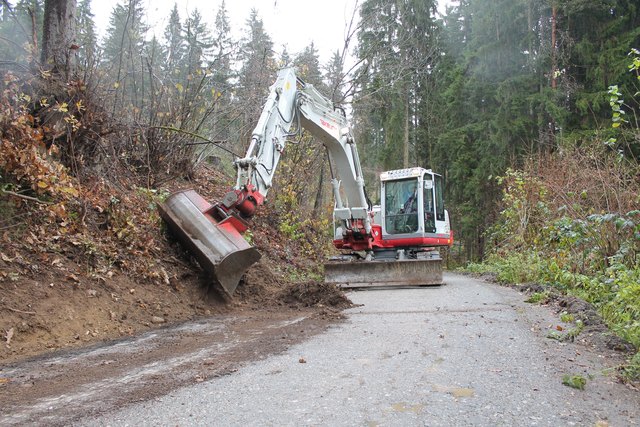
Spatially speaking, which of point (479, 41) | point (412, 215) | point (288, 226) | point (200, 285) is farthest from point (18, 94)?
point (479, 41)

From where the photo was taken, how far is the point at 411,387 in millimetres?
3383

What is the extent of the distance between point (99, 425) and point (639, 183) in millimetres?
7645

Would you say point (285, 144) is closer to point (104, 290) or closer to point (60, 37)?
point (60, 37)

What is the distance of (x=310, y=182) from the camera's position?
1733cm

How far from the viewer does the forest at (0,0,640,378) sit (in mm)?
6906

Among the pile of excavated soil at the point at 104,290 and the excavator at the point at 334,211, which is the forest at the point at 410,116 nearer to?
the pile of excavated soil at the point at 104,290

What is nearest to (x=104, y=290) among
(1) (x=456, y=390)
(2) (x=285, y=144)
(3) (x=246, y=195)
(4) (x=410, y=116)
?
(3) (x=246, y=195)

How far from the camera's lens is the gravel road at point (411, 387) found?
112 inches

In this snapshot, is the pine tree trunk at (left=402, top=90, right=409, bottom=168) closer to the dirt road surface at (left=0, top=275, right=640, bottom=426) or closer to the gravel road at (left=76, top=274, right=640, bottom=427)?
the dirt road surface at (left=0, top=275, right=640, bottom=426)

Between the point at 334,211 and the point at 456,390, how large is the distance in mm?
8377

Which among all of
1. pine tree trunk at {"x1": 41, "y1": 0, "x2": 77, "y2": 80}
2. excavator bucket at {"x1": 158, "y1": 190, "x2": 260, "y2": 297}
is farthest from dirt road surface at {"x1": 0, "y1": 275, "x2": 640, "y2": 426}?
pine tree trunk at {"x1": 41, "y1": 0, "x2": 77, "y2": 80}

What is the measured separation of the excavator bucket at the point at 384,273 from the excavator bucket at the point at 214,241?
157 inches

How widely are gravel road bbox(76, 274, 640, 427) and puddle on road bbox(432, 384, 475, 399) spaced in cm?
1

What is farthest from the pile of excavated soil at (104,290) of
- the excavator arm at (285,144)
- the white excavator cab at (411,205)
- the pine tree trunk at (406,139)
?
the pine tree trunk at (406,139)
